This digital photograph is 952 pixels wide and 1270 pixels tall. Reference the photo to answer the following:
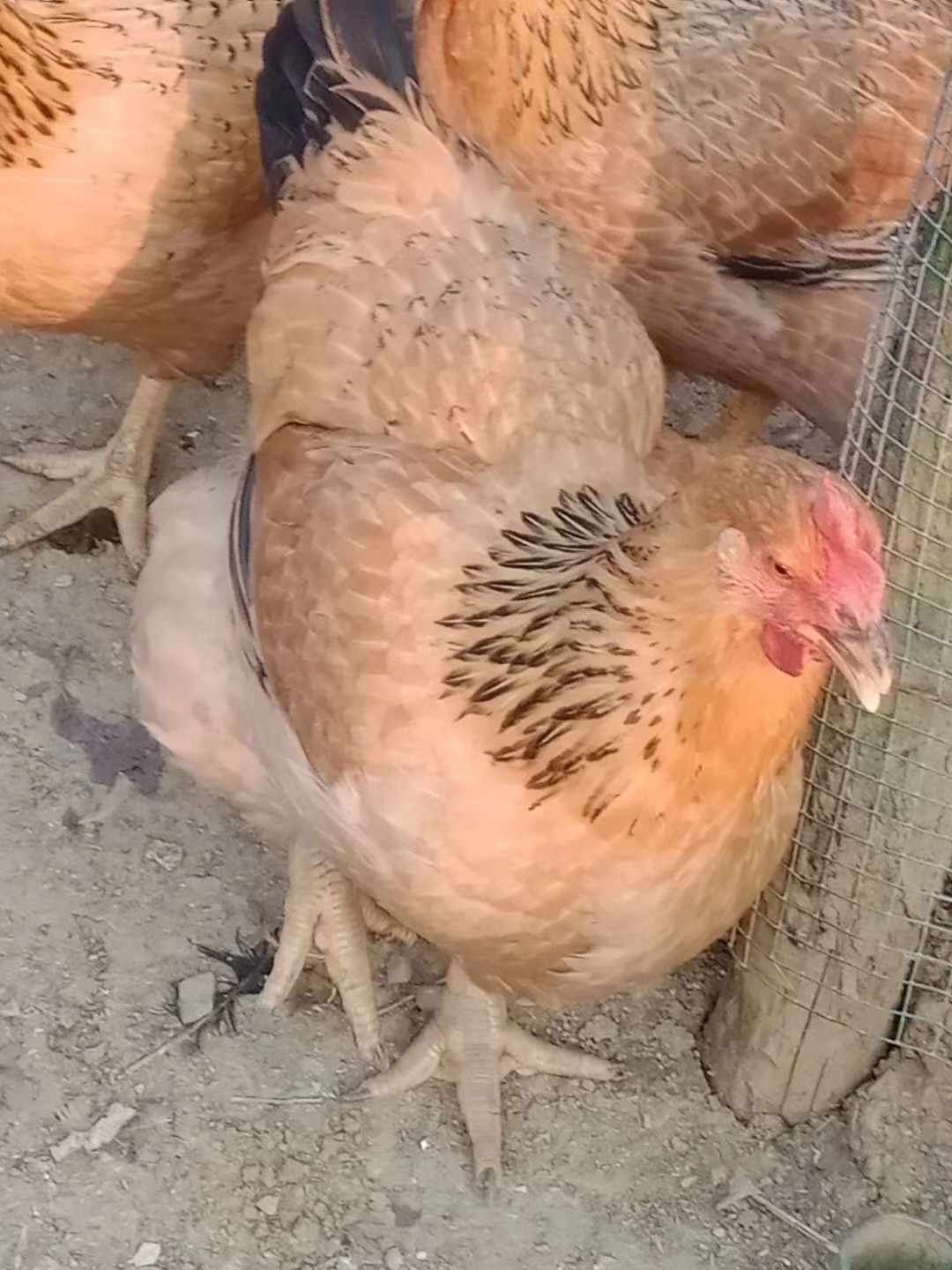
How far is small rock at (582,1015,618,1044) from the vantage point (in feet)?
8.52

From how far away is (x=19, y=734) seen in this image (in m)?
2.90

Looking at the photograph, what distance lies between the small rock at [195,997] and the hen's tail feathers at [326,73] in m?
1.22

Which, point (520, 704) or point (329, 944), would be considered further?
point (329, 944)

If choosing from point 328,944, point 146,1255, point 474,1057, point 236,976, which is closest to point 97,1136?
point 146,1255

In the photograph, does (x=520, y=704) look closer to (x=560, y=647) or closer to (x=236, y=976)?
(x=560, y=647)

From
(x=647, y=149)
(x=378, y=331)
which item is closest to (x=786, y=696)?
(x=378, y=331)

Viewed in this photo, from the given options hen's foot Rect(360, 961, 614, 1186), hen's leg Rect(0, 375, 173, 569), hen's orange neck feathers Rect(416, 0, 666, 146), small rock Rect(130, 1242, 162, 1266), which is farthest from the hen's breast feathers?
hen's leg Rect(0, 375, 173, 569)

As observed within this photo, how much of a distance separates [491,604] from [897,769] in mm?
611

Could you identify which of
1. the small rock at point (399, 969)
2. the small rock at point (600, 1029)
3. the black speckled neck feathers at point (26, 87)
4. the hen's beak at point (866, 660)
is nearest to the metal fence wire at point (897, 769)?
the small rock at point (600, 1029)

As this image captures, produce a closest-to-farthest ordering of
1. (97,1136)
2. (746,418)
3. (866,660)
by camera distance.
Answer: (866,660) < (97,1136) < (746,418)

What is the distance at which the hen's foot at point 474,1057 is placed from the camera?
8.12 feet

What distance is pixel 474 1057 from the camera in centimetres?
249

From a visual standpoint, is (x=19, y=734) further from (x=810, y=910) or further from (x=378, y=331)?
(x=810, y=910)

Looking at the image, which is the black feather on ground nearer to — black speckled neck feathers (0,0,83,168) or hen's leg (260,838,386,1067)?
hen's leg (260,838,386,1067)
